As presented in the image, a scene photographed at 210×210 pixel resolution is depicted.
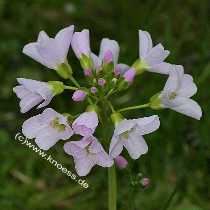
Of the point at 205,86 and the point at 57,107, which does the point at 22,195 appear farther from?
the point at 205,86

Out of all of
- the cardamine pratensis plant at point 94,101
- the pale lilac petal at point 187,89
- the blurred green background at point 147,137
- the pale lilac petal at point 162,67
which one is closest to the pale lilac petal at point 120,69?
the cardamine pratensis plant at point 94,101

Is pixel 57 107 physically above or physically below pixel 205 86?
below

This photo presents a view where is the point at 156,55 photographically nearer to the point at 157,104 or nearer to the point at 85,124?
the point at 157,104

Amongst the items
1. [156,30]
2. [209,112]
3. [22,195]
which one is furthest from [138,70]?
[156,30]

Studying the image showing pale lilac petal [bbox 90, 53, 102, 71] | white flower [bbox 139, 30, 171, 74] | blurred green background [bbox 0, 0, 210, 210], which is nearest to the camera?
white flower [bbox 139, 30, 171, 74]

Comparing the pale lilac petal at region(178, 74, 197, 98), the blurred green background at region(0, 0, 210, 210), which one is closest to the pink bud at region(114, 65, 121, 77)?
the pale lilac petal at region(178, 74, 197, 98)

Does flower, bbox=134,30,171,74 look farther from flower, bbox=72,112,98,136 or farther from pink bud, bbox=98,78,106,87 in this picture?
flower, bbox=72,112,98,136

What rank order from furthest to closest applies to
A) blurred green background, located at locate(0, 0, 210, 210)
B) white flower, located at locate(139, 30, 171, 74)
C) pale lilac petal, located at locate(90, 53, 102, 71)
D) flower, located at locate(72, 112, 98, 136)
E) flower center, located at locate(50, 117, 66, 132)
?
1. blurred green background, located at locate(0, 0, 210, 210)
2. pale lilac petal, located at locate(90, 53, 102, 71)
3. white flower, located at locate(139, 30, 171, 74)
4. flower center, located at locate(50, 117, 66, 132)
5. flower, located at locate(72, 112, 98, 136)

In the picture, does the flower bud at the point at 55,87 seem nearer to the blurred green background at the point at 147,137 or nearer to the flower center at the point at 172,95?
the flower center at the point at 172,95
